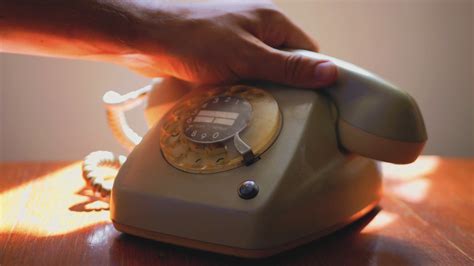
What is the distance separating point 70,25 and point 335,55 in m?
0.91

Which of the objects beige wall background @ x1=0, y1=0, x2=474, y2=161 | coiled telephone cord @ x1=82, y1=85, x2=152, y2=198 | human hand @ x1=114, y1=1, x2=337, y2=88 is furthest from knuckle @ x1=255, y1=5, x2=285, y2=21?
beige wall background @ x1=0, y1=0, x2=474, y2=161

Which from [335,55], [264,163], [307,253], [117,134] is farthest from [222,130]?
[335,55]

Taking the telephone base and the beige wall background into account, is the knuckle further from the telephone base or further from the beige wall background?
the beige wall background

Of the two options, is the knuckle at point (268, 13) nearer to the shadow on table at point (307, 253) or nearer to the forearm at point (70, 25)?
the forearm at point (70, 25)

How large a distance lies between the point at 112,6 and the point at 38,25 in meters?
0.10

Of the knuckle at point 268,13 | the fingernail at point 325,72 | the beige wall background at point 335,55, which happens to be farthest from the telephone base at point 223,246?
the beige wall background at point 335,55

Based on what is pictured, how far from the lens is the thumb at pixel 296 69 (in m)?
0.71

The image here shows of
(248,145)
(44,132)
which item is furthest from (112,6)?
(44,132)

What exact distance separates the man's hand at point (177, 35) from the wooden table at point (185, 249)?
0.71ft

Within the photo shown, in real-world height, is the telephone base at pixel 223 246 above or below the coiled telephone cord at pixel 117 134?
above

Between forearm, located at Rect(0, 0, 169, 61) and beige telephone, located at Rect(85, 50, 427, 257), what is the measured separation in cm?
13

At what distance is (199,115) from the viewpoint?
727 mm

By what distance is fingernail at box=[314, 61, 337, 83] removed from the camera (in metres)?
0.71

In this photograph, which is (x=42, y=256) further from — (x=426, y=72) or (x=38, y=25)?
(x=426, y=72)
